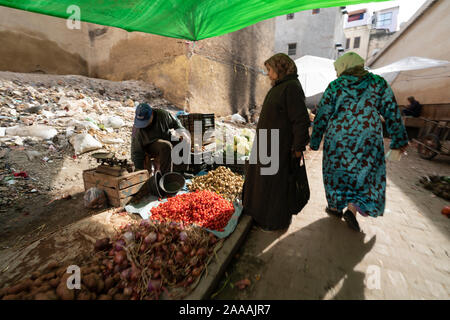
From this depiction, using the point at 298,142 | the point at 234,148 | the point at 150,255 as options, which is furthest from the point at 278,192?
the point at 234,148

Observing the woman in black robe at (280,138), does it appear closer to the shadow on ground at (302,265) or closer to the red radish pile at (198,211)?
the shadow on ground at (302,265)

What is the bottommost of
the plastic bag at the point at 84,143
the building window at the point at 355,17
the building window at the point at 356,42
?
the plastic bag at the point at 84,143

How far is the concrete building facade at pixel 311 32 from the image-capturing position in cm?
1898

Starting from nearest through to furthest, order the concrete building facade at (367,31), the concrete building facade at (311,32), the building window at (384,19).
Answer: the concrete building facade at (311,32), the concrete building facade at (367,31), the building window at (384,19)

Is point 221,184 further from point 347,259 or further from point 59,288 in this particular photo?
point 59,288

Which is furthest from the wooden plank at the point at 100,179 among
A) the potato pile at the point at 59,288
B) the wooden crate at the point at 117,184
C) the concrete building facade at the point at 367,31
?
the concrete building facade at the point at 367,31

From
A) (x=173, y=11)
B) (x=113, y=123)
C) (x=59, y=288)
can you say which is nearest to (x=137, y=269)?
(x=59, y=288)

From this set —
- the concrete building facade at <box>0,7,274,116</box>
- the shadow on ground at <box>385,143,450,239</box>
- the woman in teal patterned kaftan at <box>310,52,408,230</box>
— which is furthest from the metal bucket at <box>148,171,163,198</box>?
the concrete building facade at <box>0,7,274,116</box>

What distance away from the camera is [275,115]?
2.08 m

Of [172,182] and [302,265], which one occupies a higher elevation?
[172,182]

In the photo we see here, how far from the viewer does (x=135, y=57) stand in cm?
851

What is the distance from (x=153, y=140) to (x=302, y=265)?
2822mm

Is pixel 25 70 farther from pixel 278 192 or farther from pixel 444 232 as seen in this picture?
pixel 444 232

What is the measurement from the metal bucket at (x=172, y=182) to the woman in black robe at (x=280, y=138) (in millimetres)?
1292
